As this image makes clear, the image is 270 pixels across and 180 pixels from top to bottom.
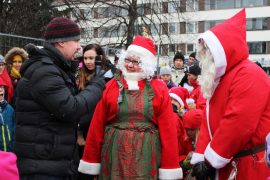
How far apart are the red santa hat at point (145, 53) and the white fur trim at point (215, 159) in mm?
1062

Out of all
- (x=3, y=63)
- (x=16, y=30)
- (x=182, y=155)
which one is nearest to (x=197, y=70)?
(x=182, y=155)

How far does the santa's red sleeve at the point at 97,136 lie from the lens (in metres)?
3.84

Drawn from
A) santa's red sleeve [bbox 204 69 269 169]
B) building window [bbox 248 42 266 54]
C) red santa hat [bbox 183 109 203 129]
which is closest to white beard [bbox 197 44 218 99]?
santa's red sleeve [bbox 204 69 269 169]

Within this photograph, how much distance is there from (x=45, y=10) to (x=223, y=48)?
13.1 meters

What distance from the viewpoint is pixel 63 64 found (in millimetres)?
3150

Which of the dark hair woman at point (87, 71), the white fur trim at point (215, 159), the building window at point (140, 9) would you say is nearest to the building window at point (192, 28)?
the building window at point (140, 9)

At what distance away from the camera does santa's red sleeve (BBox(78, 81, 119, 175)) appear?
151 inches

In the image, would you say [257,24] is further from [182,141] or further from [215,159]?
[215,159]

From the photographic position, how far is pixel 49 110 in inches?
118

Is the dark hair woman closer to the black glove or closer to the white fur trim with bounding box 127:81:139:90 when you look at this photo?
the white fur trim with bounding box 127:81:139:90

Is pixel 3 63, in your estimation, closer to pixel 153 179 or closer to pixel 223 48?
pixel 153 179

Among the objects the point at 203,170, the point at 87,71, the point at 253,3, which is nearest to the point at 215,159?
the point at 203,170

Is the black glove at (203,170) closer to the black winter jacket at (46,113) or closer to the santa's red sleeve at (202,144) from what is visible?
the santa's red sleeve at (202,144)

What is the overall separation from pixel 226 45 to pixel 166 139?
1.02 meters
